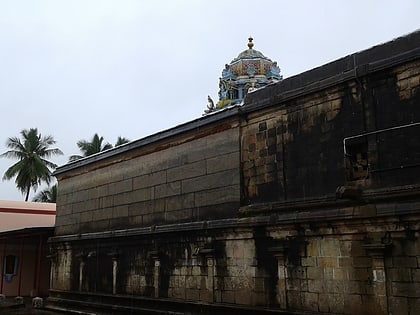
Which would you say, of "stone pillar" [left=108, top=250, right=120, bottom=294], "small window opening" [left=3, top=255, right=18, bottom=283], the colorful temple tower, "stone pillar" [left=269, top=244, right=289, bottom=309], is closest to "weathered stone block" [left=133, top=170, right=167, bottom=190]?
"stone pillar" [left=108, top=250, right=120, bottom=294]

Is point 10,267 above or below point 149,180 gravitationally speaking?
below

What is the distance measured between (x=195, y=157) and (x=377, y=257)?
19.5ft

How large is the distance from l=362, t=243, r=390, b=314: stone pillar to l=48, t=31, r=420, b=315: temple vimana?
2cm

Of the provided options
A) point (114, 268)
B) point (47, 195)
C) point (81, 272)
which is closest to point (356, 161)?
point (114, 268)

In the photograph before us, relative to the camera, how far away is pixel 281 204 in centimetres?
1071

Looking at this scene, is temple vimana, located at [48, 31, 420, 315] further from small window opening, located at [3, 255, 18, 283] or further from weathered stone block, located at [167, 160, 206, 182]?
small window opening, located at [3, 255, 18, 283]

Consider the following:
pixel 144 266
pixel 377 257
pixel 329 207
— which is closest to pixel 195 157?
pixel 144 266

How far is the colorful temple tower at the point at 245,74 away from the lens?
33.7 m

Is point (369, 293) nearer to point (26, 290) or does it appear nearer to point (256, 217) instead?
point (256, 217)

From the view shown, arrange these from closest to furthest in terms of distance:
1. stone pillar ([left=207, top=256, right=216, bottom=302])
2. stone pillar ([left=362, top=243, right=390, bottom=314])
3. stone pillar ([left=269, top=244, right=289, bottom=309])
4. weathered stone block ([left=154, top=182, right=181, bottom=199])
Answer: stone pillar ([left=362, top=243, right=390, bottom=314])
stone pillar ([left=269, top=244, right=289, bottom=309])
stone pillar ([left=207, top=256, right=216, bottom=302])
weathered stone block ([left=154, top=182, right=181, bottom=199])

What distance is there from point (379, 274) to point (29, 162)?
3550cm

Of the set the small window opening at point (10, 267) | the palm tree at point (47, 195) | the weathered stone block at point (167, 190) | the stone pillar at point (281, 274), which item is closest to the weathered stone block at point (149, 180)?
the weathered stone block at point (167, 190)

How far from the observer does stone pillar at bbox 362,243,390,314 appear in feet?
27.9

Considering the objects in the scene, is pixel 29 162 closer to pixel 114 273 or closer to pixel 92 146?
pixel 92 146
